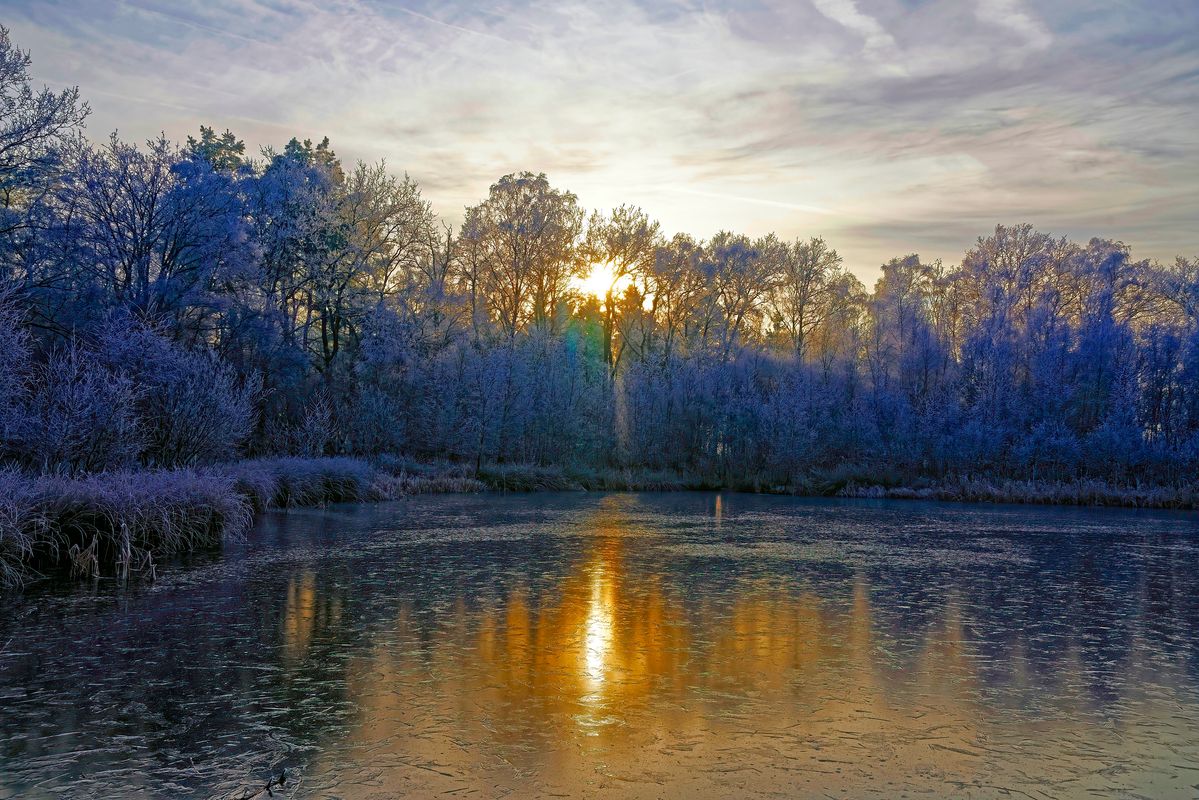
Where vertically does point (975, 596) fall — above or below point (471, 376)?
below

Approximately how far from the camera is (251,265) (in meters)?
32.8

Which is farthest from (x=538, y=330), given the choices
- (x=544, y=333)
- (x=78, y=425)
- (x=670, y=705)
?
(x=670, y=705)

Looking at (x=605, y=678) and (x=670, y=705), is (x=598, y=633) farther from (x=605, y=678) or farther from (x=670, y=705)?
(x=670, y=705)

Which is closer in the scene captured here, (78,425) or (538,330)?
(78,425)

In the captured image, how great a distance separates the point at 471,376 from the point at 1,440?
23473 millimetres

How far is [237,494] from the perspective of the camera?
61.8ft

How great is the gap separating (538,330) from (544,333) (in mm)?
475

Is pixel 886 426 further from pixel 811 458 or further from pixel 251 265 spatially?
pixel 251 265

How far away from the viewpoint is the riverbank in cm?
1356

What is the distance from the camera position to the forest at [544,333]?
26078 millimetres

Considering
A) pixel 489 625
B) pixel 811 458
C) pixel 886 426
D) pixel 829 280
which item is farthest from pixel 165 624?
pixel 829 280

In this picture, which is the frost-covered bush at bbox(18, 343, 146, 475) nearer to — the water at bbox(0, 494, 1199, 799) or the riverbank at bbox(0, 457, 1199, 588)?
the riverbank at bbox(0, 457, 1199, 588)

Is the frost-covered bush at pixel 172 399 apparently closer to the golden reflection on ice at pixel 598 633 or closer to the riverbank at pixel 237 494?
the riverbank at pixel 237 494

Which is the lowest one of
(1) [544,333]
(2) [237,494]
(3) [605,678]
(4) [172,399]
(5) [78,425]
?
(3) [605,678]
